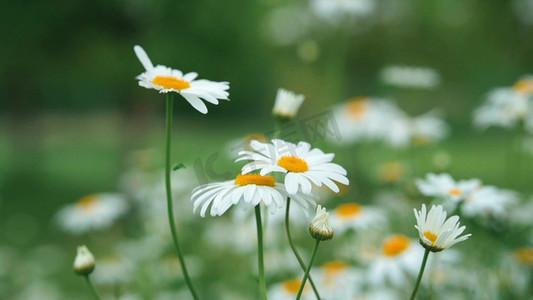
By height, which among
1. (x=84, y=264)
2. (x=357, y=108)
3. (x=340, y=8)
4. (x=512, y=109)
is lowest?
(x=84, y=264)

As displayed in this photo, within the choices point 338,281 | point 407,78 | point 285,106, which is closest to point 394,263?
point 338,281

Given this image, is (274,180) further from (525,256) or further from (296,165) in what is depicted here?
(525,256)

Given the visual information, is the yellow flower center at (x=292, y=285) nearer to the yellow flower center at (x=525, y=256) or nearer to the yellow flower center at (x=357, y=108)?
the yellow flower center at (x=525, y=256)

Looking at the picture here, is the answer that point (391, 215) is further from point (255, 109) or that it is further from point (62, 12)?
point (255, 109)

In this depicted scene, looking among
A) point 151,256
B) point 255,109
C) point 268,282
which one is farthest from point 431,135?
point 255,109

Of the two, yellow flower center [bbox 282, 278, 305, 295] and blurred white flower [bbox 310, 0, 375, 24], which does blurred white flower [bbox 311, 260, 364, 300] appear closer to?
yellow flower center [bbox 282, 278, 305, 295]

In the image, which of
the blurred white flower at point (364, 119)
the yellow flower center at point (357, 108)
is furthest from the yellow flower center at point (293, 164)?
the yellow flower center at point (357, 108)
